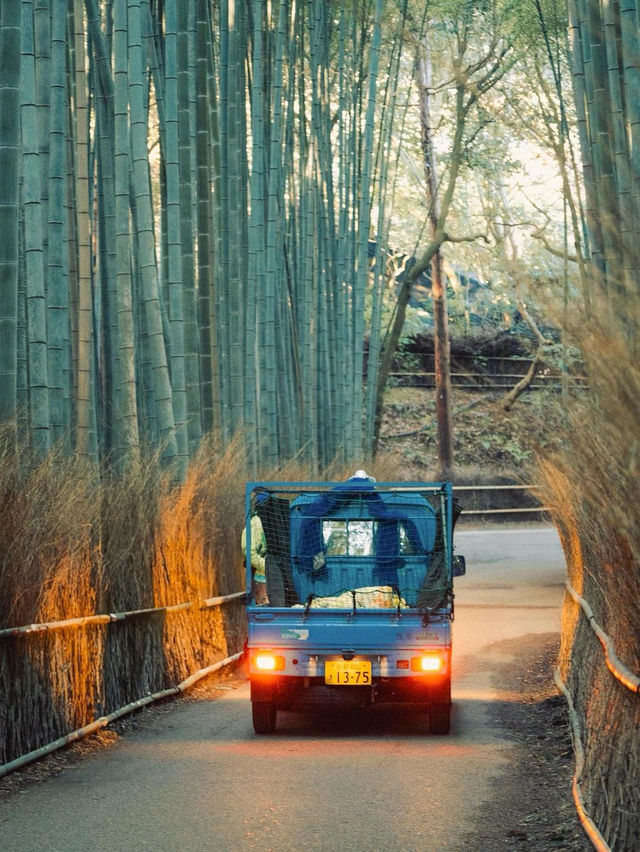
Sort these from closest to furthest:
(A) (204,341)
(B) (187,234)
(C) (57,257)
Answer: (C) (57,257) → (B) (187,234) → (A) (204,341)

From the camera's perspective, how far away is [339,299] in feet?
48.3

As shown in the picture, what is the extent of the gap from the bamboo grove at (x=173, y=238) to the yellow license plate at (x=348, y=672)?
185cm

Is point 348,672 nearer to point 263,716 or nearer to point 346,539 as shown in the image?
point 263,716

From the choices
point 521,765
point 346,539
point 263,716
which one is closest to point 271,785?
point 521,765

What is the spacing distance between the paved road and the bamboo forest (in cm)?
43

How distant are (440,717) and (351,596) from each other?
0.85 m

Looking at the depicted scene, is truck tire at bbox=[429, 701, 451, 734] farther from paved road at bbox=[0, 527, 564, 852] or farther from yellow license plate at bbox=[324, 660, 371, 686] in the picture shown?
yellow license plate at bbox=[324, 660, 371, 686]

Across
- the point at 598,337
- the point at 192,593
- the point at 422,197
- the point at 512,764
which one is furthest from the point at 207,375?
the point at 422,197

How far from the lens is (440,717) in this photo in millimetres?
7035

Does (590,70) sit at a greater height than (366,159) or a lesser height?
lesser

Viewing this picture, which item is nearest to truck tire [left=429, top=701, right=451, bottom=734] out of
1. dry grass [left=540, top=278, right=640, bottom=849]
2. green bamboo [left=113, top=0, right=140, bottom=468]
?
dry grass [left=540, top=278, right=640, bottom=849]

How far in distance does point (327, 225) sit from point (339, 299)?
2.72ft

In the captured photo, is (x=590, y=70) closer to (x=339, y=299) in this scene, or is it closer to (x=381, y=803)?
(x=381, y=803)

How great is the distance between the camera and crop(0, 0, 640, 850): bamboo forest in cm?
475
